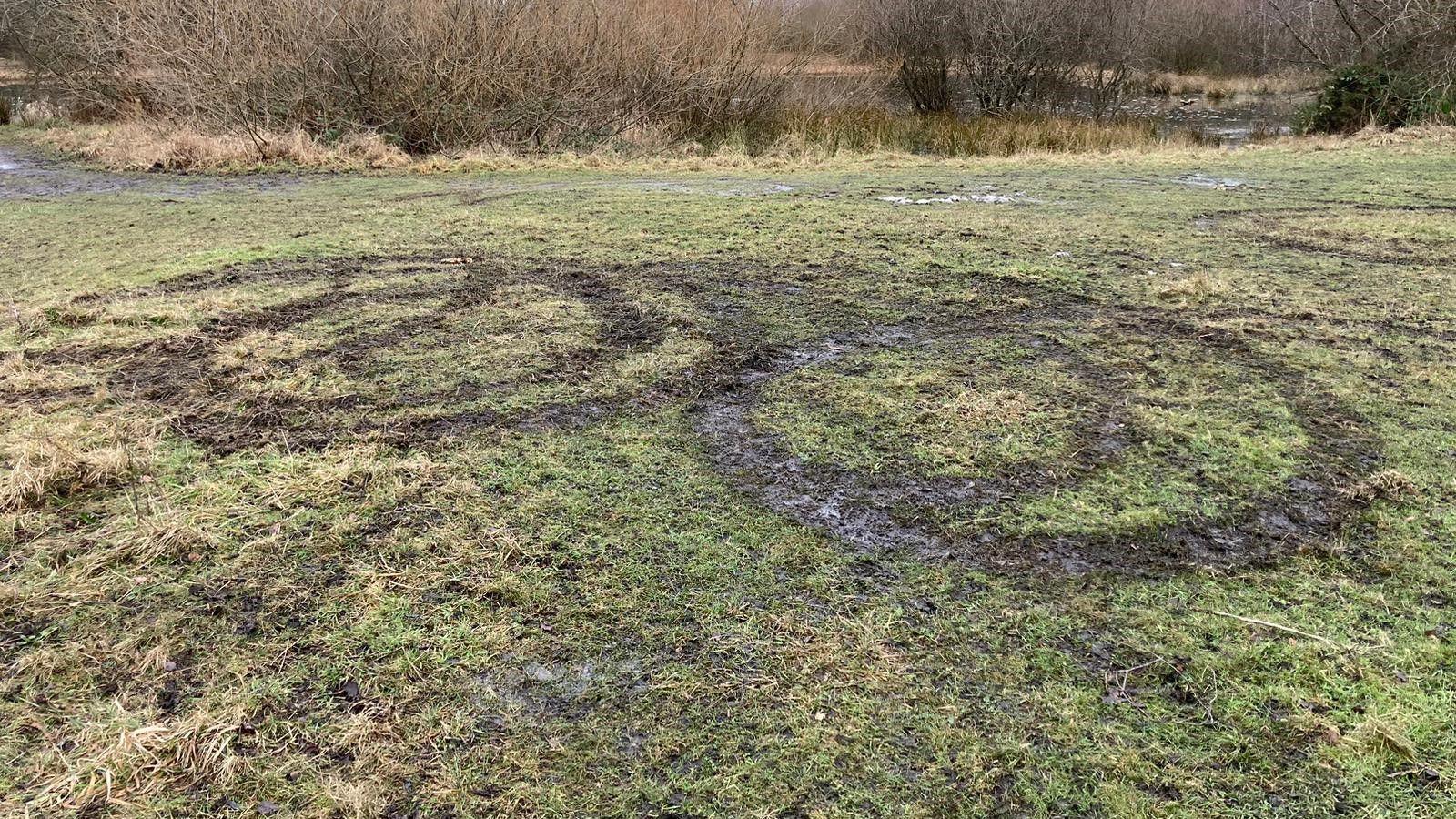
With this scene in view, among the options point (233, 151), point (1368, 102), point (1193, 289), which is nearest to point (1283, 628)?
point (1193, 289)

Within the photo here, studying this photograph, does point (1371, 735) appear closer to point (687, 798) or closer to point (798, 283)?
point (687, 798)

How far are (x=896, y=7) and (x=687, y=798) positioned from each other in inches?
718

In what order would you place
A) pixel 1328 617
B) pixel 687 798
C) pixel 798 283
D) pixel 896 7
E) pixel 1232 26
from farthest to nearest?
1. pixel 1232 26
2. pixel 896 7
3. pixel 798 283
4. pixel 1328 617
5. pixel 687 798

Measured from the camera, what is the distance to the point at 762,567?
2.07 metres

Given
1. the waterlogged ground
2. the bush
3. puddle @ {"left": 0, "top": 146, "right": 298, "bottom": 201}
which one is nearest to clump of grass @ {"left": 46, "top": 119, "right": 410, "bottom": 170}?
puddle @ {"left": 0, "top": 146, "right": 298, "bottom": 201}

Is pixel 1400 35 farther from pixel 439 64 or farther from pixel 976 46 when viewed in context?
pixel 439 64

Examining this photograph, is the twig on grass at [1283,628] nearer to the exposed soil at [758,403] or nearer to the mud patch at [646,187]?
the exposed soil at [758,403]

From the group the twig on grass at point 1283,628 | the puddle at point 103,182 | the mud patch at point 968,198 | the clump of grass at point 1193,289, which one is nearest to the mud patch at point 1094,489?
the twig on grass at point 1283,628

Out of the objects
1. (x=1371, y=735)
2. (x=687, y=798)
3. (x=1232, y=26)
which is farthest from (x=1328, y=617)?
(x=1232, y=26)

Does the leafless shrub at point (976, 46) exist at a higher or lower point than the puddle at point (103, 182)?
higher

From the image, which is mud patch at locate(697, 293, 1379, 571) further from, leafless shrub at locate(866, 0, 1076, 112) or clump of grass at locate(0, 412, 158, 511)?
leafless shrub at locate(866, 0, 1076, 112)

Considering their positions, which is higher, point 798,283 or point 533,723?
point 798,283

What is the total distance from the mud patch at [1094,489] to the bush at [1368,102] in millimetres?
12624

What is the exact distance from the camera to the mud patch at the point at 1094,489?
2.14 m
